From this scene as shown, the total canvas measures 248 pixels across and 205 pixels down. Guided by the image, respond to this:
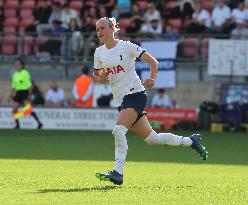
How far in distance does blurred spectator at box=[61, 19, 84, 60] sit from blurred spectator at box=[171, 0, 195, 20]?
9.86 feet

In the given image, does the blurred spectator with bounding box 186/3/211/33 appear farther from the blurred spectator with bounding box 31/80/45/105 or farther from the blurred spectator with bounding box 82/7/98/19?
the blurred spectator with bounding box 31/80/45/105

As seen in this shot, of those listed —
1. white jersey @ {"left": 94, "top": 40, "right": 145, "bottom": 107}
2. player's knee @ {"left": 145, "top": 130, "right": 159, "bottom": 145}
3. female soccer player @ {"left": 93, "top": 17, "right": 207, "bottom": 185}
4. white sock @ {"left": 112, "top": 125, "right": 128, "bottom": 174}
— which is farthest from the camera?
player's knee @ {"left": 145, "top": 130, "right": 159, "bottom": 145}

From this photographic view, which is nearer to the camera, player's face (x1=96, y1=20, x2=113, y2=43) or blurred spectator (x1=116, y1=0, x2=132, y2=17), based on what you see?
player's face (x1=96, y1=20, x2=113, y2=43)

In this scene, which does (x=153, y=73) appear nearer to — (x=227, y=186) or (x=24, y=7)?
(x=227, y=186)

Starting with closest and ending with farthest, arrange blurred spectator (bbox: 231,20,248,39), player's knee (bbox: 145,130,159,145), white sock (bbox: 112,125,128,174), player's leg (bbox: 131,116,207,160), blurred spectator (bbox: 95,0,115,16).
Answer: white sock (bbox: 112,125,128,174) → player's leg (bbox: 131,116,207,160) → player's knee (bbox: 145,130,159,145) → blurred spectator (bbox: 231,20,248,39) → blurred spectator (bbox: 95,0,115,16)

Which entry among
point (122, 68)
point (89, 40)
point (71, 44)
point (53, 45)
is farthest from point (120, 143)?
point (53, 45)

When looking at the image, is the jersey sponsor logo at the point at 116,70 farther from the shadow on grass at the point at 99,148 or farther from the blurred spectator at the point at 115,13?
the blurred spectator at the point at 115,13

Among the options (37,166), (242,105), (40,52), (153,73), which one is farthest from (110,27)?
(40,52)

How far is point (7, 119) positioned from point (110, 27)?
16.2 metres

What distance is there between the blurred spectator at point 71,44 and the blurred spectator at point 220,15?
402cm

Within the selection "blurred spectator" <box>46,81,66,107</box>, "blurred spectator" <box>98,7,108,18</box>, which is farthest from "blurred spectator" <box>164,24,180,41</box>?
"blurred spectator" <box>46,81,66,107</box>

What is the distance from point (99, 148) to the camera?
2127 centimetres

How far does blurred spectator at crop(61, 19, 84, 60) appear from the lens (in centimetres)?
3086

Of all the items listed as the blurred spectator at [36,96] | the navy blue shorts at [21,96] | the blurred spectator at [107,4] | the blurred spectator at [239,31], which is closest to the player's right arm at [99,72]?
the navy blue shorts at [21,96]
